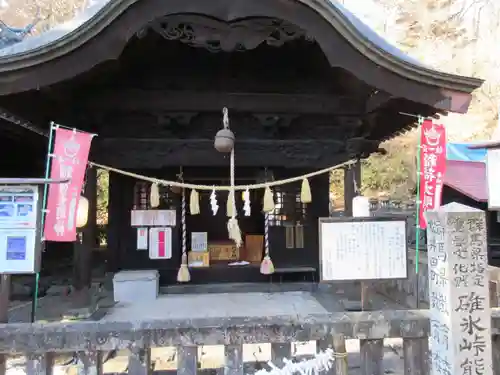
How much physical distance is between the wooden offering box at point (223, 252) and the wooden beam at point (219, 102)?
3.25 metres

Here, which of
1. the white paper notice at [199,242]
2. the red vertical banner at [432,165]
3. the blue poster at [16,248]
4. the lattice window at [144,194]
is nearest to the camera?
the blue poster at [16,248]

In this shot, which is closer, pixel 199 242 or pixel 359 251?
pixel 359 251

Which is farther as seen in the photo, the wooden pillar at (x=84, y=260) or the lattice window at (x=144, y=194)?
the lattice window at (x=144, y=194)

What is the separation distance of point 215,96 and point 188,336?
424cm

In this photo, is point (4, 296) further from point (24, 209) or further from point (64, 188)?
point (64, 188)

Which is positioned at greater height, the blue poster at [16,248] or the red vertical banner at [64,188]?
the red vertical banner at [64,188]

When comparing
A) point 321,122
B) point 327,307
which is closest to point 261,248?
point 327,307

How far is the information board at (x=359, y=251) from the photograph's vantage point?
4.28 m

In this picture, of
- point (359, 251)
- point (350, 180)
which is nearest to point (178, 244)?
point (350, 180)

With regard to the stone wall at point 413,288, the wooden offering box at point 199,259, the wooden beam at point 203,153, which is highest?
the wooden beam at point 203,153

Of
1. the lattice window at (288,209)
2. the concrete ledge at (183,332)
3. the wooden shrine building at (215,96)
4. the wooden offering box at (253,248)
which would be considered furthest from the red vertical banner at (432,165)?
the wooden offering box at (253,248)

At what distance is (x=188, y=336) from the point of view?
307 cm

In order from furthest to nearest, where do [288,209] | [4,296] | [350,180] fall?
1. [288,209]
2. [350,180]
3. [4,296]

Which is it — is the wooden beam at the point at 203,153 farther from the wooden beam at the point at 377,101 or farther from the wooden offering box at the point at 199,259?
the wooden offering box at the point at 199,259
